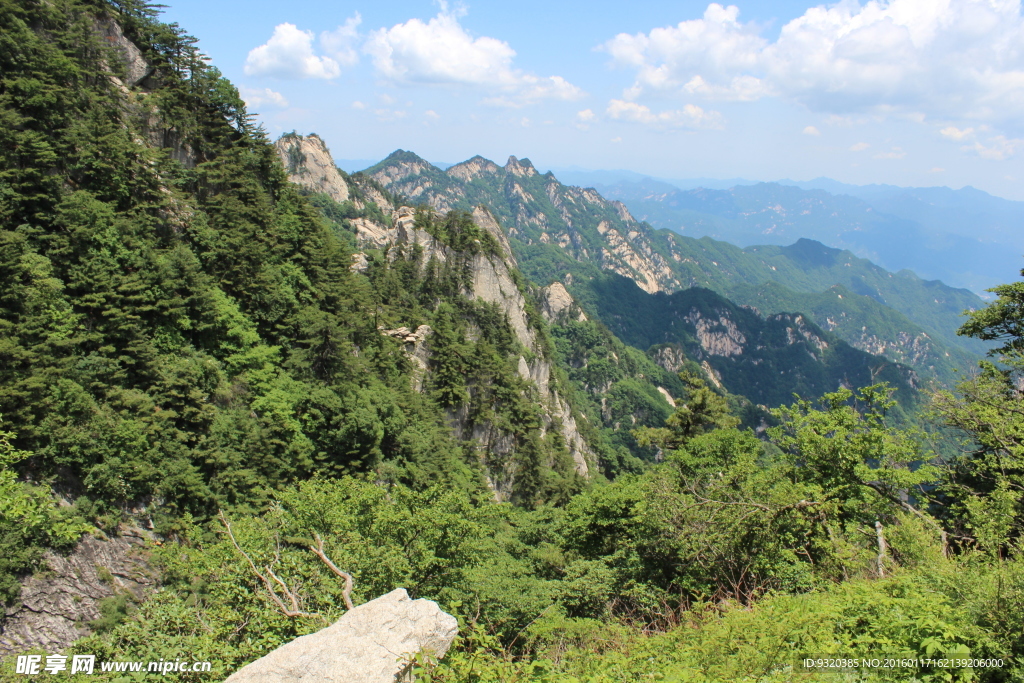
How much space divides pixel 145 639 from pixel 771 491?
17514 mm

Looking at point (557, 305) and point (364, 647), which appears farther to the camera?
point (557, 305)

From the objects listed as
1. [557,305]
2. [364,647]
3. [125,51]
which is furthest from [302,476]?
[557,305]

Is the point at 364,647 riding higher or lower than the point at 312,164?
lower

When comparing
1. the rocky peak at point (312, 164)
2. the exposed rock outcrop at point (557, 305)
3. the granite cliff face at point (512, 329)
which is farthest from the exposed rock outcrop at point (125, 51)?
the exposed rock outcrop at point (557, 305)

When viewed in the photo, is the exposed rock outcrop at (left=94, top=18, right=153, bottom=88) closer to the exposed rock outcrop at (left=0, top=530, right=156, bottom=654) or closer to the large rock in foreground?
the exposed rock outcrop at (left=0, top=530, right=156, bottom=654)

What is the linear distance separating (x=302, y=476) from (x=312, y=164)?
291 feet

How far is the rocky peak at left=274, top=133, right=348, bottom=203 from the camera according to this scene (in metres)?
96.8

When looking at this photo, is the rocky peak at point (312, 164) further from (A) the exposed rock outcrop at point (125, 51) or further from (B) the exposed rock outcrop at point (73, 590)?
(B) the exposed rock outcrop at point (73, 590)

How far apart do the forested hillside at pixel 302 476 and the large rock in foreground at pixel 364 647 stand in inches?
Answer: 27.2

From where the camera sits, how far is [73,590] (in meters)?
16.8

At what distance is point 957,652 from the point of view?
677 centimetres

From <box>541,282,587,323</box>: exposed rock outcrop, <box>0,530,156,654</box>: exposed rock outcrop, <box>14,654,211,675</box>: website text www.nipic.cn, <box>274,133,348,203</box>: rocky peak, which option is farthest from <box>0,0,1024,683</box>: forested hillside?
<box>541,282,587,323</box>: exposed rock outcrop

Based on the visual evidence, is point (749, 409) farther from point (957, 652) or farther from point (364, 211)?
point (957, 652)

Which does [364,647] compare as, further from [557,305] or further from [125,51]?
[557,305]
